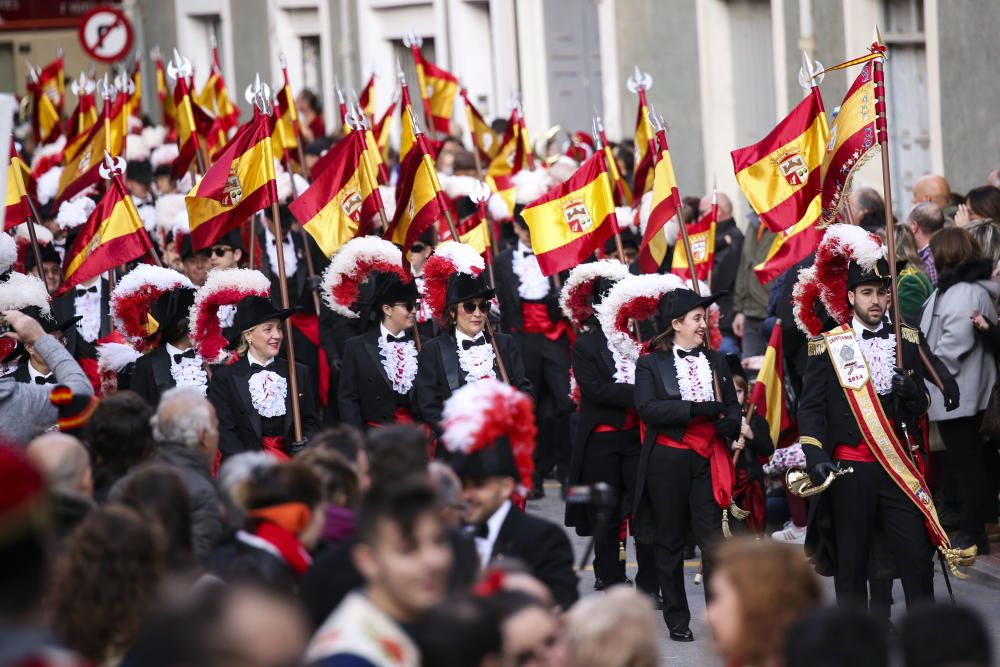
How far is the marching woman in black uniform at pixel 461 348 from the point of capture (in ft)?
35.2

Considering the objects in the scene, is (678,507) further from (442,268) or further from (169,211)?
(169,211)

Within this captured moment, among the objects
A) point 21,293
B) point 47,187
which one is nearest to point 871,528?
point 21,293

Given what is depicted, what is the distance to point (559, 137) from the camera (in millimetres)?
24984

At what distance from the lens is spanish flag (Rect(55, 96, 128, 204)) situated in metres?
15.9

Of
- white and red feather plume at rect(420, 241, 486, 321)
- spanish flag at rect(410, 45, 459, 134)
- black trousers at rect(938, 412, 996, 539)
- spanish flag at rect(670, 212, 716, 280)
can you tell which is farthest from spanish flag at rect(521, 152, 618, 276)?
spanish flag at rect(410, 45, 459, 134)

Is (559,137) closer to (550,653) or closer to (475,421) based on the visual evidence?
(475,421)

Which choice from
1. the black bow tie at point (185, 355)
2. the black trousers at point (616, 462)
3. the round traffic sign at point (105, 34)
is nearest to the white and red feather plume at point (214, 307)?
the black bow tie at point (185, 355)

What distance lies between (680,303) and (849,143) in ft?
4.57

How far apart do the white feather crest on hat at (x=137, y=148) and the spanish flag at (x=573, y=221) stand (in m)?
9.74

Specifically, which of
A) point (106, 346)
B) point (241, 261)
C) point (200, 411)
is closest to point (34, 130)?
point (241, 261)

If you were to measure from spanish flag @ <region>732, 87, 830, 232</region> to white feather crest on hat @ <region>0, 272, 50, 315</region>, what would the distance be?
4.16 m

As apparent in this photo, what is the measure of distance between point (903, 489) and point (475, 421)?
3322mm

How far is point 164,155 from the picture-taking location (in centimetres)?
2150

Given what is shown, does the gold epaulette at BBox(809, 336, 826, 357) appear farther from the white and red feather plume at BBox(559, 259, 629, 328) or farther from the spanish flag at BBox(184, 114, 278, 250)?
the spanish flag at BBox(184, 114, 278, 250)
